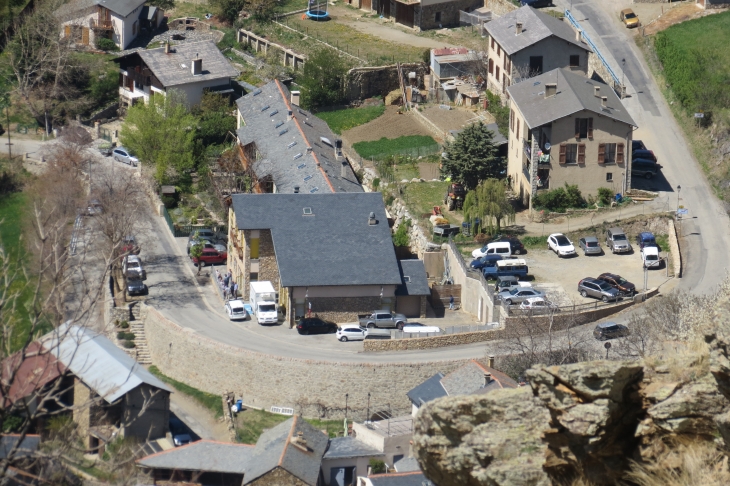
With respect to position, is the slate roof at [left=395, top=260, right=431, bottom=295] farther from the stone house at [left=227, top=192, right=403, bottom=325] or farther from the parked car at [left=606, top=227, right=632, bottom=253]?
the parked car at [left=606, top=227, right=632, bottom=253]

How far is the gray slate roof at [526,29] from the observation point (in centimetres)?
8838

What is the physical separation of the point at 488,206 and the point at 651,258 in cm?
907

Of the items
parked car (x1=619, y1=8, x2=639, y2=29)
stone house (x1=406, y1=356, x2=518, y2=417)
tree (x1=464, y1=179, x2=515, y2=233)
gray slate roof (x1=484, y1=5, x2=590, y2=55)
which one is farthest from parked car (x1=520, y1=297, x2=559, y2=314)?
parked car (x1=619, y1=8, x2=639, y2=29)

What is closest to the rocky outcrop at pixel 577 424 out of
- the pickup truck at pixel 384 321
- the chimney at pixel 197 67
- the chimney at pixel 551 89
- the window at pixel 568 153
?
the pickup truck at pixel 384 321

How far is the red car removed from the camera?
7744cm

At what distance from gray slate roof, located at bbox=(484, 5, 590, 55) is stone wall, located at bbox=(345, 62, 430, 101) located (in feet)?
22.5

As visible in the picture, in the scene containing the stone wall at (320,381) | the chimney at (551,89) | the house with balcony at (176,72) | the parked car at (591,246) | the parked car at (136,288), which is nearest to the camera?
the stone wall at (320,381)

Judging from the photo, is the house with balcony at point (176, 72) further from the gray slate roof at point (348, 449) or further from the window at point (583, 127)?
the gray slate roof at point (348, 449)

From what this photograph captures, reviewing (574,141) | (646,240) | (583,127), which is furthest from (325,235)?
(646,240)

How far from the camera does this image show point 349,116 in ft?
313

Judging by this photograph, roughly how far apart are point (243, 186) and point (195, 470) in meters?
27.5

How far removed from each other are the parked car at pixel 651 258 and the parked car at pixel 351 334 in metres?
15.2

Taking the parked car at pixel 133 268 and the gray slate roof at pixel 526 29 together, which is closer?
the parked car at pixel 133 268

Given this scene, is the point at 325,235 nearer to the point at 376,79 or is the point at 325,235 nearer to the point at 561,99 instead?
the point at 561,99
